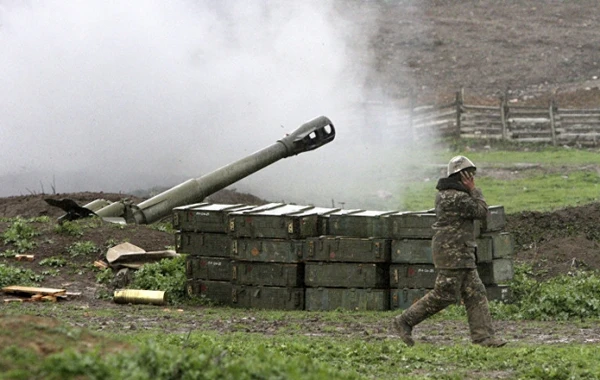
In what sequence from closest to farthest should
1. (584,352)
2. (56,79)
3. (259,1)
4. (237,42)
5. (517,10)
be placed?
(584,352) → (56,79) → (237,42) → (259,1) → (517,10)

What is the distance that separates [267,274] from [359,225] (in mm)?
1566

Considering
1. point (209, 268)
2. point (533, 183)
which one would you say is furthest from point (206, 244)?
point (533, 183)

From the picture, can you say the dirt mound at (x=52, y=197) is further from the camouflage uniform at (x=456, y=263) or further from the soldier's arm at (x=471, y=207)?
the soldier's arm at (x=471, y=207)

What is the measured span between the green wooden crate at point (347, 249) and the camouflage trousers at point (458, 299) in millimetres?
4135

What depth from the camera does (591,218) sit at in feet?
81.0

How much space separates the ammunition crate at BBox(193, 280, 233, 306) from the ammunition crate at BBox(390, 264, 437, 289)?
270 cm

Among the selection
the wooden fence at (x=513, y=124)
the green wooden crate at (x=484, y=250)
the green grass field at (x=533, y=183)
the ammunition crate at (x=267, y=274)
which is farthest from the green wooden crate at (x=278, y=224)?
the wooden fence at (x=513, y=124)

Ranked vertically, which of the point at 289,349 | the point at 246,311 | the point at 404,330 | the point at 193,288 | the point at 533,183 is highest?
the point at 533,183

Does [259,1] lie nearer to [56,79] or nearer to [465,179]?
[56,79]

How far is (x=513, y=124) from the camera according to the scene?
1601 inches

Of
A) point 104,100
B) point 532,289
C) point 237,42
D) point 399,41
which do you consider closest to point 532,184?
point 237,42

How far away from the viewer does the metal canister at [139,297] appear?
19625mm

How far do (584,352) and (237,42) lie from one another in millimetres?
20188

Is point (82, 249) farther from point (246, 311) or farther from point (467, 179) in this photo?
point (467, 179)
